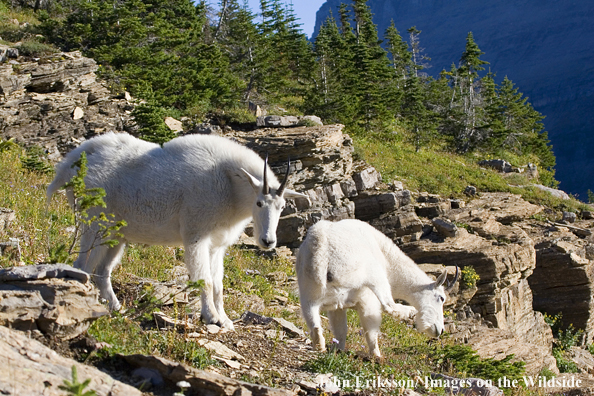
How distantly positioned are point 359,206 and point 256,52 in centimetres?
1876

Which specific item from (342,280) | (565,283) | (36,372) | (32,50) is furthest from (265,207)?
(32,50)

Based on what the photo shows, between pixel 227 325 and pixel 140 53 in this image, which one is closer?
pixel 227 325

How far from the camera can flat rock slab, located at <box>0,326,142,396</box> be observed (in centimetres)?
306

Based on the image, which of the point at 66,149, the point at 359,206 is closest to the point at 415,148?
the point at 359,206

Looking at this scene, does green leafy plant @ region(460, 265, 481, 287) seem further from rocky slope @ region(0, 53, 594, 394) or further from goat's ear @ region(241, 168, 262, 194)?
goat's ear @ region(241, 168, 262, 194)

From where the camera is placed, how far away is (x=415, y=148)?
33312 mm

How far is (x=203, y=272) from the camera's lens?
20.5ft

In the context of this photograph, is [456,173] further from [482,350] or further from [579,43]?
[579,43]

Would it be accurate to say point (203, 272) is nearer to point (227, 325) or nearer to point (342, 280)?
point (227, 325)

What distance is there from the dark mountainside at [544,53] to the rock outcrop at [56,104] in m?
80.7

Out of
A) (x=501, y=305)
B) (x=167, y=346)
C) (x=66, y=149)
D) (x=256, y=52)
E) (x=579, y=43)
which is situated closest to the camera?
(x=167, y=346)

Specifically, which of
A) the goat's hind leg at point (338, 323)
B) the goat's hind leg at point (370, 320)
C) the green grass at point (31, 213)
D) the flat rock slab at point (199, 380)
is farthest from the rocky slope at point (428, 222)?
the flat rock slab at point (199, 380)

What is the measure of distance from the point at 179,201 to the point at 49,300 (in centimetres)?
255

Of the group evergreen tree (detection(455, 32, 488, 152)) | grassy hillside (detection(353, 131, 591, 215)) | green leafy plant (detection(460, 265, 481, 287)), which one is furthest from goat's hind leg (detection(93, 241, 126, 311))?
evergreen tree (detection(455, 32, 488, 152))
